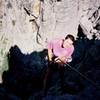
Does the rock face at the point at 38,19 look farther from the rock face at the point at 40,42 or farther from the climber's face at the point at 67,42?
the climber's face at the point at 67,42

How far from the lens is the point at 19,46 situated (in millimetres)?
10539

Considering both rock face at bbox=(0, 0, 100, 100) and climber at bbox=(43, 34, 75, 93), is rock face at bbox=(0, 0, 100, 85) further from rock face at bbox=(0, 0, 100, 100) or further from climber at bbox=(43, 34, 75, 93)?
climber at bbox=(43, 34, 75, 93)

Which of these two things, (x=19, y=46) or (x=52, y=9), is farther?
(x=52, y=9)

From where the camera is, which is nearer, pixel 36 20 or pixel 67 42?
pixel 67 42

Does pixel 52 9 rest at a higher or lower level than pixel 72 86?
higher

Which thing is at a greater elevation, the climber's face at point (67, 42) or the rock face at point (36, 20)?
the rock face at point (36, 20)

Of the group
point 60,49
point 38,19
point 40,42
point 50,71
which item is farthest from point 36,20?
point 60,49

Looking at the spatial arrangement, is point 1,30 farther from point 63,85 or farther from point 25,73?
point 63,85

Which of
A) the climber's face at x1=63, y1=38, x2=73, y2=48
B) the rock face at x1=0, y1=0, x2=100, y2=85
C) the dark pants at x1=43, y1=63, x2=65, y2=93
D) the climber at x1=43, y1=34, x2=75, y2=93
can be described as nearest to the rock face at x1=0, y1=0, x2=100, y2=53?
the rock face at x1=0, y1=0, x2=100, y2=85

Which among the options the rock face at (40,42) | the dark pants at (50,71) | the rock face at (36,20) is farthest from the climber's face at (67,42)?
the rock face at (36,20)

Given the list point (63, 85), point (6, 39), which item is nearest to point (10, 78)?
point (6, 39)

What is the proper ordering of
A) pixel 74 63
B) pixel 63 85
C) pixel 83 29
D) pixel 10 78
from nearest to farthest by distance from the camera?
pixel 63 85 < pixel 10 78 < pixel 74 63 < pixel 83 29

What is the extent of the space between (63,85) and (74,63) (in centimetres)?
199

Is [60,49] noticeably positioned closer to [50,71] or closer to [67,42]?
[67,42]
